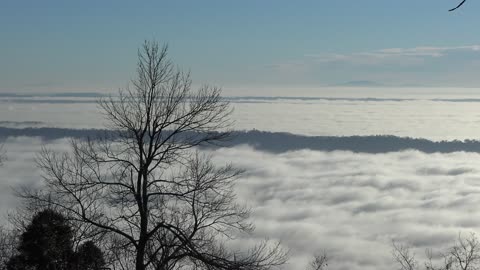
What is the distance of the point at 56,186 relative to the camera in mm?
15906

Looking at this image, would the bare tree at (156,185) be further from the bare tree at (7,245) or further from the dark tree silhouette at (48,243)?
the bare tree at (7,245)

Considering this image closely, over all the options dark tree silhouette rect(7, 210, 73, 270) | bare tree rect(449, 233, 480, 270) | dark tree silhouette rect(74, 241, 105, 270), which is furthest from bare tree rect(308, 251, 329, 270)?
dark tree silhouette rect(74, 241, 105, 270)

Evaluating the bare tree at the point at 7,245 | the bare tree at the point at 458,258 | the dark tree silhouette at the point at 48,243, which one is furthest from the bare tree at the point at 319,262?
the bare tree at the point at 7,245

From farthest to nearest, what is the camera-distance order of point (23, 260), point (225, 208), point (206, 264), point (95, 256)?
1. point (23, 260)
2. point (95, 256)
3. point (225, 208)
4. point (206, 264)

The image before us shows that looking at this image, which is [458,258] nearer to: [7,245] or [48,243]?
[48,243]

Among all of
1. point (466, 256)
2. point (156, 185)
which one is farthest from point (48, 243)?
point (466, 256)

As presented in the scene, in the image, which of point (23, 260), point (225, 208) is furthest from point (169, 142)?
point (23, 260)

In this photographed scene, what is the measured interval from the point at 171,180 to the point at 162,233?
150cm

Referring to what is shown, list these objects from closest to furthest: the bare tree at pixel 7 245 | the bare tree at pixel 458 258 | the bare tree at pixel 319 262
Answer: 1. the bare tree at pixel 7 245
2. the bare tree at pixel 458 258
3. the bare tree at pixel 319 262

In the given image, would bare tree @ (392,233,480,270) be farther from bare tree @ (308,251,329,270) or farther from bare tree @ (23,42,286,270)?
bare tree @ (23,42,286,270)

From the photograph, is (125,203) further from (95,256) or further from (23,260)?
(23,260)

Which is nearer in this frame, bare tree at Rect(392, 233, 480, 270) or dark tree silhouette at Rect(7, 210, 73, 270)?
dark tree silhouette at Rect(7, 210, 73, 270)

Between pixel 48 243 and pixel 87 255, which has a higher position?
pixel 48 243

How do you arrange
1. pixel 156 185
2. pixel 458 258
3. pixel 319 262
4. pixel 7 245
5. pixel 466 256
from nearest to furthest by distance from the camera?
1. pixel 156 185
2. pixel 7 245
3. pixel 458 258
4. pixel 466 256
5. pixel 319 262
